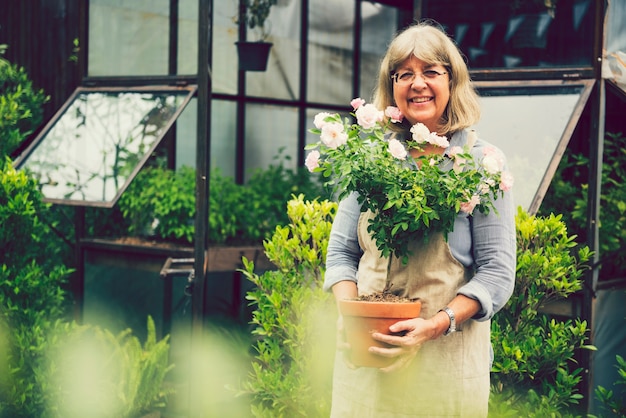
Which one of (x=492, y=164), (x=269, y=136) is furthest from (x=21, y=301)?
(x=492, y=164)

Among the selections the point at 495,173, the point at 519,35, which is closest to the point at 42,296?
the point at 519,35

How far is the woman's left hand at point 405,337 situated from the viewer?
2.54 metres

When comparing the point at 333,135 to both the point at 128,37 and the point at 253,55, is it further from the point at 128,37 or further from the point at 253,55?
the point at 253,55

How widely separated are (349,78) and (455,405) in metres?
6.59

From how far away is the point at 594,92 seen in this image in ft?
16.4

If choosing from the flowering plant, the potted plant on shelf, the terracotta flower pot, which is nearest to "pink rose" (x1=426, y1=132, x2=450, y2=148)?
the flowering plant

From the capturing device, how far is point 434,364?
271 cm

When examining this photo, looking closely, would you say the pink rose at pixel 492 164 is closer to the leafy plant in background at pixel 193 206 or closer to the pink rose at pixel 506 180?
the pink rose at pixel 506 180

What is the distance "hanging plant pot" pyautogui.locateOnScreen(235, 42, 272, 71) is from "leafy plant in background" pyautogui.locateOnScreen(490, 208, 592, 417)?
378 centimetres

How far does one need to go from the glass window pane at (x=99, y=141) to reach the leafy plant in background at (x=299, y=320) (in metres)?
1.76

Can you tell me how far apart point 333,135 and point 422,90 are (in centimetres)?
30

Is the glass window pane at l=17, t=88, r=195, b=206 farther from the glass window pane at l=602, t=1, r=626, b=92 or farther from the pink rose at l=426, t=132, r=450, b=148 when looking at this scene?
the pink rose at l=426, t=132, r=450, b=148

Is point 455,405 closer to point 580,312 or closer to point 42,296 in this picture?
point 580,312

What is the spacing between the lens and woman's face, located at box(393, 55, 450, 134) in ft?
9.05
